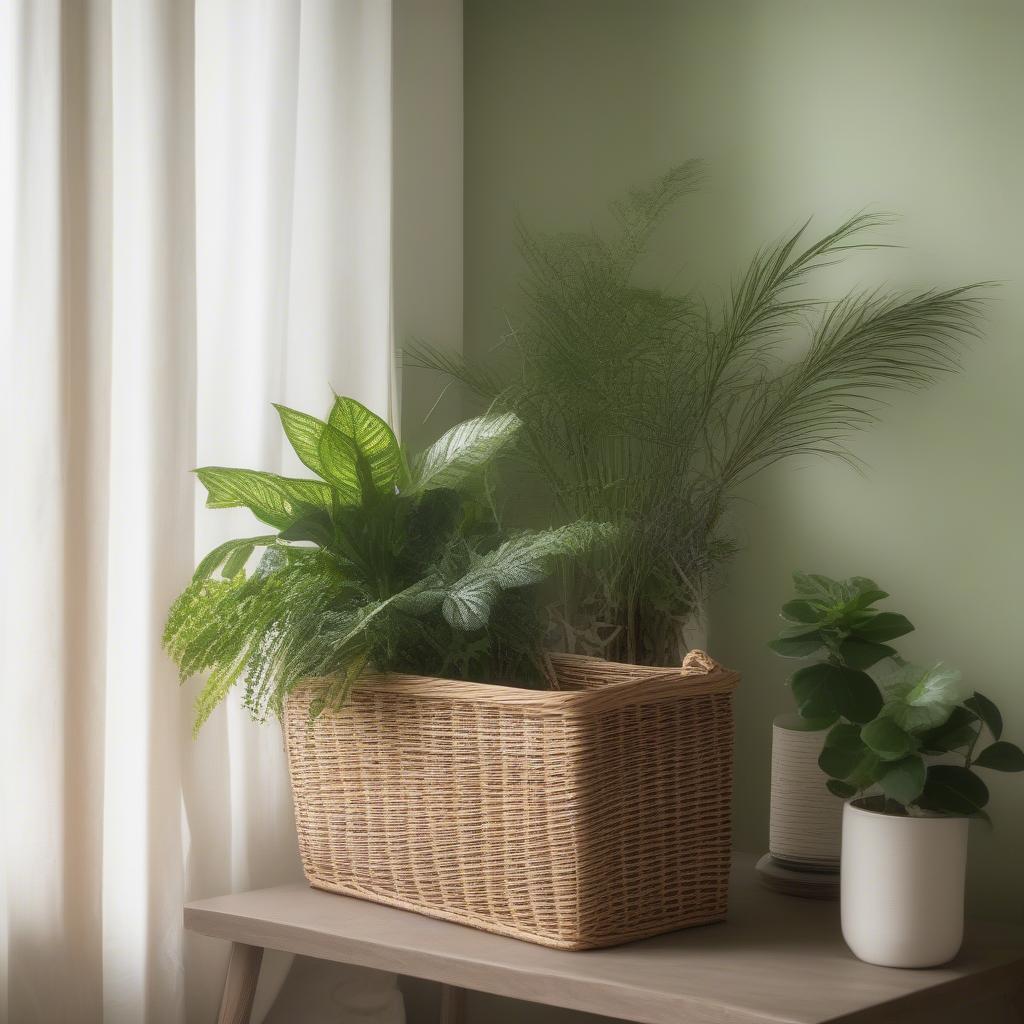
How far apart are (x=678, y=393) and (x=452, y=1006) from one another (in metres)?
0.83

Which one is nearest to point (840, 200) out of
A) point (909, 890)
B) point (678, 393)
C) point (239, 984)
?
point (678, 393)

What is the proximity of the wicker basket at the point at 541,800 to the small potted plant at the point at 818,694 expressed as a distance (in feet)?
0.30

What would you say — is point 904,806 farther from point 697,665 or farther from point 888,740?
point 697,665

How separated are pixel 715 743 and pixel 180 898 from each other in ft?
2.00

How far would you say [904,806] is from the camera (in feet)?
3.59

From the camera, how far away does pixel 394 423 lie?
1.60 metres

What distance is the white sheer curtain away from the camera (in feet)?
3.91

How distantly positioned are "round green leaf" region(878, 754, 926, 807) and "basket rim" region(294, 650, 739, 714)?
189 mm

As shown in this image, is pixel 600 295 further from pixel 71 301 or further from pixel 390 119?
→ pixel 71 301

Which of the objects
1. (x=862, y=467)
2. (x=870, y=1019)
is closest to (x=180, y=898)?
(x=870, y=1019)

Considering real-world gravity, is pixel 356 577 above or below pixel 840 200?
below

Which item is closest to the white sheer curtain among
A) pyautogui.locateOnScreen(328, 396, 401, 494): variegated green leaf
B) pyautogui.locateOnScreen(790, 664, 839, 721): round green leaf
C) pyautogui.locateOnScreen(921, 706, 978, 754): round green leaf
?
pyautogui.locateOnScreen(328, 396, 401, 494): variegated green leaf

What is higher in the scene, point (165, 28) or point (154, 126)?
point (165, 28)

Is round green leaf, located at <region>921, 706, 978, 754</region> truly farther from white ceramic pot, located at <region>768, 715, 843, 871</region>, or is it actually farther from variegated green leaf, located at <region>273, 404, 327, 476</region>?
variegated green leaf, located at <region>273, 404, 327, 476</region>
